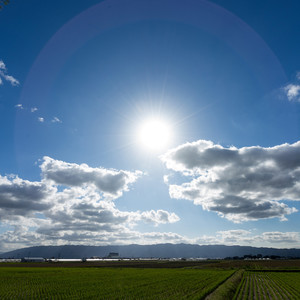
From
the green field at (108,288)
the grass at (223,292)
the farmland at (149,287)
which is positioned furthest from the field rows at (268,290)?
the green field at (108,288)

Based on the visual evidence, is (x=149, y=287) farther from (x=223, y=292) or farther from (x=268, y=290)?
(x=268, y=290)

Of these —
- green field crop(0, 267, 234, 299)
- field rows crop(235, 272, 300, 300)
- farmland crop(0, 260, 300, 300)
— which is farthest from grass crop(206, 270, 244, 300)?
green field crop(0, 267, 234, 299)

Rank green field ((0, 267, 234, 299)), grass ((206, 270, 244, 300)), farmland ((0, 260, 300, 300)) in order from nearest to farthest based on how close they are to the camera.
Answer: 1. grass ((206, 270, 244, 300))
2. green field ((0, 267, 234, 299))
3. farmland ((0, 260, 300, 300))

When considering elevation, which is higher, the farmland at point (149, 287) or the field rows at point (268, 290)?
the farmland at point (149, 287)

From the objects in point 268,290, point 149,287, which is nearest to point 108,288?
point 149,287

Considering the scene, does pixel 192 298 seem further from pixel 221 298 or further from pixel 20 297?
pixel 20 297

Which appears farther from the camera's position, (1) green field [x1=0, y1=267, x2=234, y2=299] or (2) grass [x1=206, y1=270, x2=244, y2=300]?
(1) green field [x1=0, y1=267, x2=234, y2=299]

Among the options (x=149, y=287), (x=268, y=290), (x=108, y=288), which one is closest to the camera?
(x=108, y=288)

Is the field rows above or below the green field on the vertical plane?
below

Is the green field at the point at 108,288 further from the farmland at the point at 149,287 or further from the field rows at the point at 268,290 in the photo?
the field rows at the point at 268,290

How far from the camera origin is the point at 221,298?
32.2 metres

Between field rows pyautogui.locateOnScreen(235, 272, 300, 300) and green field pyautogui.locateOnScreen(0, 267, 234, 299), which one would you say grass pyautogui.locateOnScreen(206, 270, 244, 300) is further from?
green field pyautogui.locateOnScreen(0, 267, 234, 299)

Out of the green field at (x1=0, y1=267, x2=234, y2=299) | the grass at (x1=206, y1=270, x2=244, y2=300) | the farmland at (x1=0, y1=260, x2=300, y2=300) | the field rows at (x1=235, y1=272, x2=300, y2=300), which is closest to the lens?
the grass at (x1=206, y1=270, x2=244, y2=300)

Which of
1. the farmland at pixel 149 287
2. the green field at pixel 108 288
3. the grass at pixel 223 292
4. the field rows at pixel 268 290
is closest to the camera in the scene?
the grass at pixel 223 292
